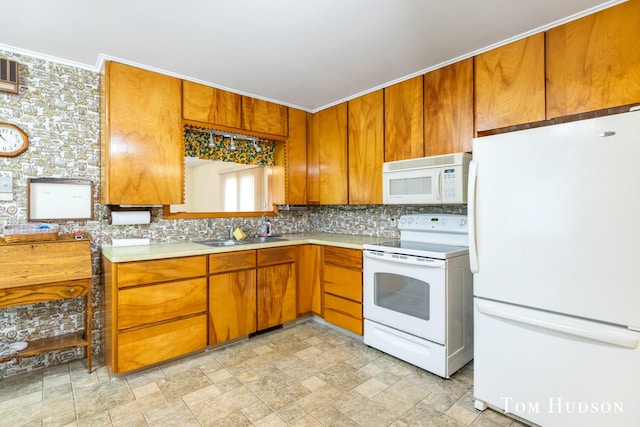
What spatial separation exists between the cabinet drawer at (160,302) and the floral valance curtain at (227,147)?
1.32 meters

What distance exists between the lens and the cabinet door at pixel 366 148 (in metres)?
3.04

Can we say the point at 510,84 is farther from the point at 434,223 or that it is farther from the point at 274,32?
the point at 274,32

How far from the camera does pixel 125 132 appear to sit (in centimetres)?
248

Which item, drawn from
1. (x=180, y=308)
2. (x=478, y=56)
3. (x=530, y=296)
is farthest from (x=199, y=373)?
(x=478, y=56)

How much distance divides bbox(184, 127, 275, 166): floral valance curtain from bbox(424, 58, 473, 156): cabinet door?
182 cm

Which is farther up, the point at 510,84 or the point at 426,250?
the point at 510,84

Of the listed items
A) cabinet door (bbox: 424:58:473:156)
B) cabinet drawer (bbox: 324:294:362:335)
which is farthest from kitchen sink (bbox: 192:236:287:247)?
cabinet door (bbox: 424:58:473:156)

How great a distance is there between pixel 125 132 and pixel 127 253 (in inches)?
37.6

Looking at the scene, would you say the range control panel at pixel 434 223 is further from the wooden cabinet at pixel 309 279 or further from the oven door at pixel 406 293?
the wooden cabinet at pixel 309 279

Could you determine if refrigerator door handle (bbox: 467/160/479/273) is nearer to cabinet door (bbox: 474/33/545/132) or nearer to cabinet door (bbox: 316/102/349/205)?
cabinet door (bbox: 474/33/545/132)

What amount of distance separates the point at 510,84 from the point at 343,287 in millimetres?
2109

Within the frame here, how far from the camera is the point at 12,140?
2299mm

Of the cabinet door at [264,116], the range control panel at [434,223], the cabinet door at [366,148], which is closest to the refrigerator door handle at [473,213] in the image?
the range control panel at [434,223]

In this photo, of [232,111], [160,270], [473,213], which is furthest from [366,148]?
[160,270]
